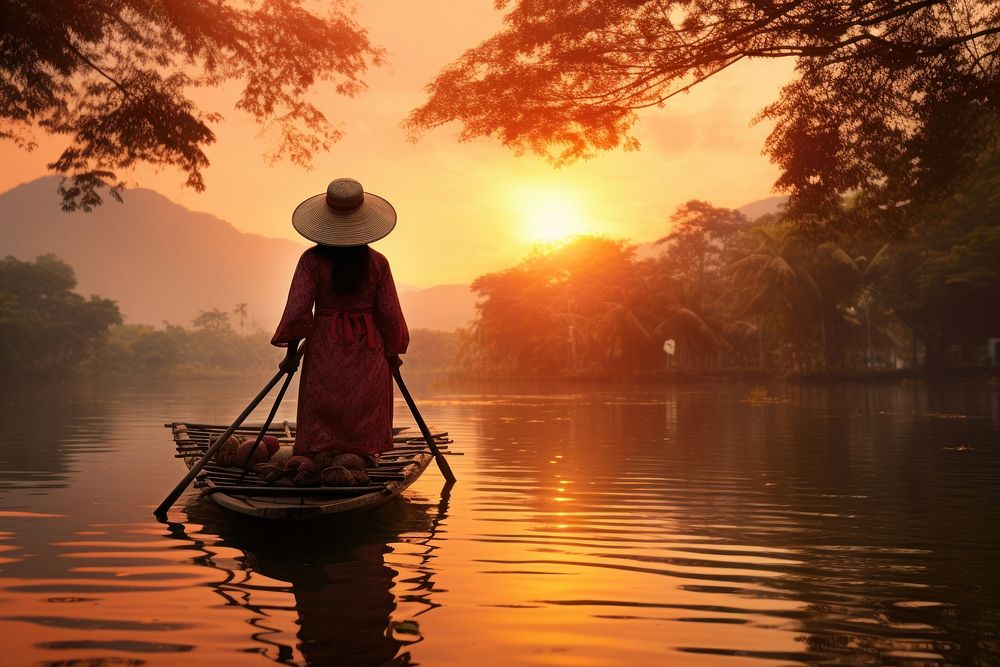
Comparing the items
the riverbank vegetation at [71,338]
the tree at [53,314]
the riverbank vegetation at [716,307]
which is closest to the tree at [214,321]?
the riverbank vegetation at [71,338]

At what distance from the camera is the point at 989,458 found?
12.2m

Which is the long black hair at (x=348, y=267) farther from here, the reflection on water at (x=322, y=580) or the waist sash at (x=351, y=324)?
the reflection on water at (x=322, y=580)

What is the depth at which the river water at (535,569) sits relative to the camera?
4.00 meters

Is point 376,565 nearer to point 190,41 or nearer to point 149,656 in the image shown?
point 149,656

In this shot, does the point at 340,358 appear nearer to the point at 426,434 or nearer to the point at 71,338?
the point at 426,434

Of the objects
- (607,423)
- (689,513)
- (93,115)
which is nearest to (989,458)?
(689,513)

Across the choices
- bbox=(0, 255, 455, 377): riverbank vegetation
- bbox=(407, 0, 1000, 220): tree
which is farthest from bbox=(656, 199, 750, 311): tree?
bbox=(407, 0, 1000, 220): tree

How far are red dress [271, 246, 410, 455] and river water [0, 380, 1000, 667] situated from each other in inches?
26.4

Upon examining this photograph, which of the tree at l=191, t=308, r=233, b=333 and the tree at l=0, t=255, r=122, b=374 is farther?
the tree at l=191, t=308, r=233, b=333

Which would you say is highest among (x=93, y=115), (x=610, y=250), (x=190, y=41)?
(x=610, y=250)

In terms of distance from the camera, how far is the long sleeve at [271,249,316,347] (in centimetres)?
712

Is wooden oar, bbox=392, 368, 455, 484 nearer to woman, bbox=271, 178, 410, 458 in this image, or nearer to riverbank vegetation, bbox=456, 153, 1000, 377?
woman, bbox=271, 178, 410, 458

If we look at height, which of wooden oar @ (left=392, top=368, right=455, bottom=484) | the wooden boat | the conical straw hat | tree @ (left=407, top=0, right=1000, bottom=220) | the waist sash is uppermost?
tree @ (left=407, top=0, right=1000, bottom=220)

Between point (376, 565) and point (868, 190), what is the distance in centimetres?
1009
